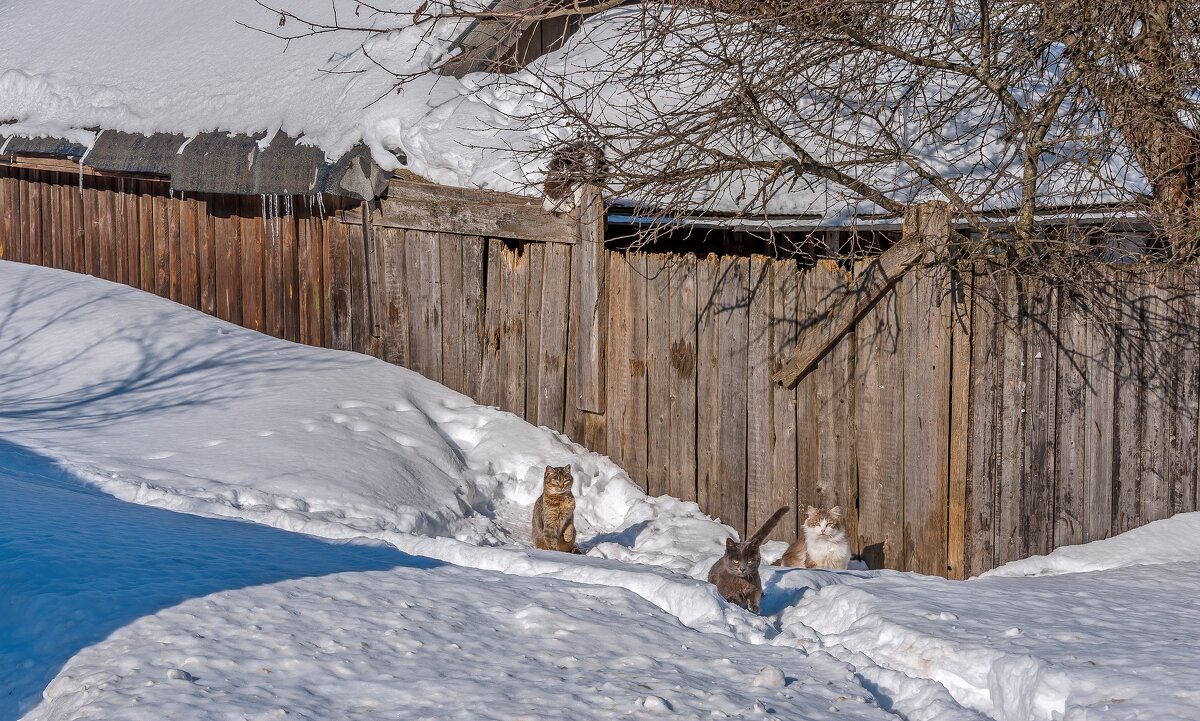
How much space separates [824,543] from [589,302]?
2703 mm

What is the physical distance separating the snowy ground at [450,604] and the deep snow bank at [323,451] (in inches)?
1.1

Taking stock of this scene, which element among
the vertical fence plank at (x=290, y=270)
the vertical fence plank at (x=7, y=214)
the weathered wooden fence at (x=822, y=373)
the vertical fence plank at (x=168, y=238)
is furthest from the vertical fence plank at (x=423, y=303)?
the vertical fence plank at (x=7, y=214)

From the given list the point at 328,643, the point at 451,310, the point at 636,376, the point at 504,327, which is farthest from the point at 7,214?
the point at 328,643

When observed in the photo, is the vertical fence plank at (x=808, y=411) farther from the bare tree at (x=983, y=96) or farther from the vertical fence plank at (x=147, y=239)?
the vertical fence plank at (x=147, y=239)

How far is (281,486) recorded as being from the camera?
737 cm

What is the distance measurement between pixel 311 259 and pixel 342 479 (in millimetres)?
3802

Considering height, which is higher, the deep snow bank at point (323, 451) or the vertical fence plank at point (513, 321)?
the vertical fence plank at point (513, 321)

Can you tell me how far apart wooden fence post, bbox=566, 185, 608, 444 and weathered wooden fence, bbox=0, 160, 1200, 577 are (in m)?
0.02

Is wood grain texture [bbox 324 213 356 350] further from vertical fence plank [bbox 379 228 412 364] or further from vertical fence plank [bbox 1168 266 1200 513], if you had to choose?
vertical fence plank [bbox 1168 266 1200 513]

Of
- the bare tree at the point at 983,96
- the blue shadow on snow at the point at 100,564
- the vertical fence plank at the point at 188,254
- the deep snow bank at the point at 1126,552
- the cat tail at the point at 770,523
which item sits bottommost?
the deep snow bank at the point at 1126,552

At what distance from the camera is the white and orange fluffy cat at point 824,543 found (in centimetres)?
671

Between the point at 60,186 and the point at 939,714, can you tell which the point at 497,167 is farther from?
the point at 60,186

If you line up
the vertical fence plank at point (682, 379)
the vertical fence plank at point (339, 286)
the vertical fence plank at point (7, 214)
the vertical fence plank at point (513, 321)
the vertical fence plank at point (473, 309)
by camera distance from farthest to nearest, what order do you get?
the vertical fence plank at point (7, 214) → the vertical fence plank at point (339, 286) → the vertical fence plank at point (473, 309) → the vertical fence plank at point (513, 321) → the vertical fence plank at point (682, 379)

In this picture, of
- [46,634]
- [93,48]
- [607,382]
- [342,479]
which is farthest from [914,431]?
[93,48]
